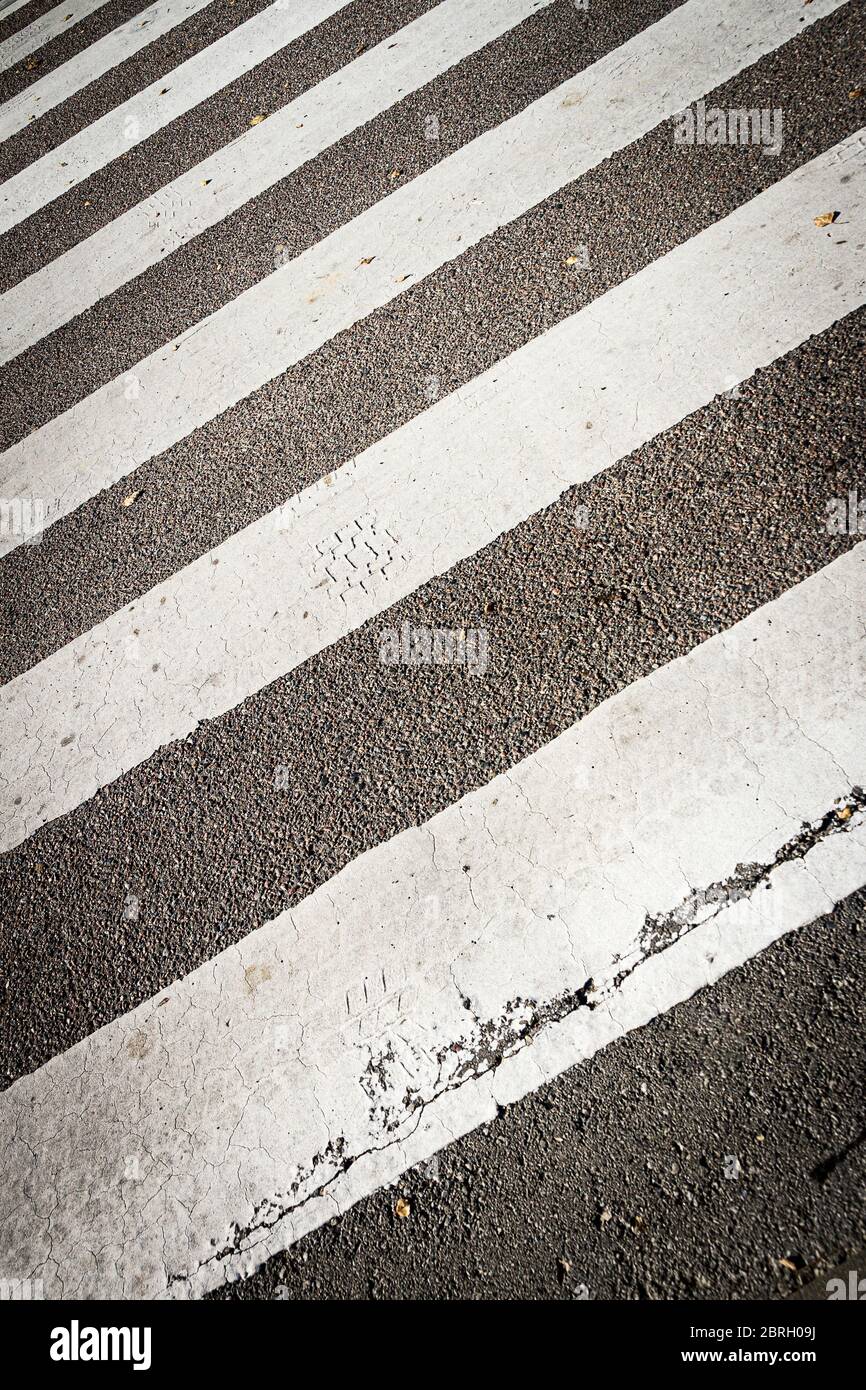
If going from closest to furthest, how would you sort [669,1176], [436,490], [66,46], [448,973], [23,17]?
[669,1176] < [448,973] < [436,490] < [66,46] < [23,17]

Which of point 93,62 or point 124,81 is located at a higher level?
point 93,62

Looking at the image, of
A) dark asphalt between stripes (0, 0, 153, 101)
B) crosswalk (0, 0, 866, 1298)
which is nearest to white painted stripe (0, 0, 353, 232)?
crosswalk (0, 0, 866, 1298)

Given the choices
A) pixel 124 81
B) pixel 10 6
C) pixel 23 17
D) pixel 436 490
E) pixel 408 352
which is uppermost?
pixel 10 6

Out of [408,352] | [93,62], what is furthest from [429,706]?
[93,62]

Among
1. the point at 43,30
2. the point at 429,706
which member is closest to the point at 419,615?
the point at 429,706

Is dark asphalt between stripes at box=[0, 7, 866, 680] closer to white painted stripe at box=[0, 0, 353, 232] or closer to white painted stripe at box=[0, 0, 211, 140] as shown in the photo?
Answer: white painted stripe at box=[0, 0, 353, 232]

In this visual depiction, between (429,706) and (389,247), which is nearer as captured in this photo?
(429,706)

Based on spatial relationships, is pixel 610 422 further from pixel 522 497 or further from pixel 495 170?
pixel 495 170

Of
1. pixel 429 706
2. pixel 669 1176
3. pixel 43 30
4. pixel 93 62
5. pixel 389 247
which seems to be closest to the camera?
pixel 669 1176

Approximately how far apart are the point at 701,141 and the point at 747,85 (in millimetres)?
415

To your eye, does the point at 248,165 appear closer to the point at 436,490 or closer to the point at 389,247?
the point at 389,247

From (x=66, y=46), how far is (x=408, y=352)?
5318 mm

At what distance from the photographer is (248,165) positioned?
538 cm

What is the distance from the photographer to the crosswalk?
2.72 m
